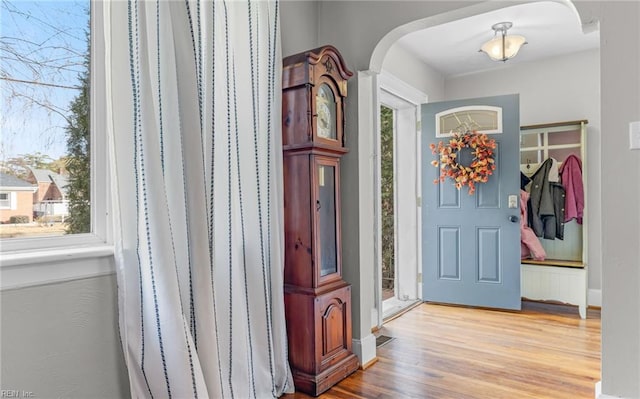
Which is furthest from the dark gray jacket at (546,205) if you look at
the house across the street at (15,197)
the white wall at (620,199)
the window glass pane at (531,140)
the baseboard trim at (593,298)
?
the house across the street at (15,197)

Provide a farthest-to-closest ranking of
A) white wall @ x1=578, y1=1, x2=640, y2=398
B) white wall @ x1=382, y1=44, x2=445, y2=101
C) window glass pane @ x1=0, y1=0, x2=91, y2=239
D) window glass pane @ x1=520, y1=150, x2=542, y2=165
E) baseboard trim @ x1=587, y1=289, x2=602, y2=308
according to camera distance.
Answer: window glass pane @ x1=520, y1=150, x2=542, y2=165 → baseboard trim @ x1=587, y1=289, x2=602, y2=308 → white wall @ x1=382, y1=44, x2=445, y2=101 → white wall @ x1=578, y1=1, x2=640, y2=398 → window glass pane @ x1=0, y1=0, x2=91, y2=239

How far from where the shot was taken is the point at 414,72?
3926 millimetres

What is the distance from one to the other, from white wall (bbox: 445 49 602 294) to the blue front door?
61cm

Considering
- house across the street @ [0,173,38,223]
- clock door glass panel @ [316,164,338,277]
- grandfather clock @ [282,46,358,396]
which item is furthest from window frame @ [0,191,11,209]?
clock door glass panel @ [316,164,338,277]

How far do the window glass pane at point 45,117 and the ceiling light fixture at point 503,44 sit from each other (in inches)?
113

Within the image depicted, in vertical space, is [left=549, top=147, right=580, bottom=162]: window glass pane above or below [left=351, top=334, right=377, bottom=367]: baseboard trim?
above

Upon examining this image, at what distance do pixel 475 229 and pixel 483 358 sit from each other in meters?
1.48

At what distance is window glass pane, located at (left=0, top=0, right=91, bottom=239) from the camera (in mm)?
1389

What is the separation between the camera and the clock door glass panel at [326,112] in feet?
7.20

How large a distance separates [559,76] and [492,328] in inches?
101

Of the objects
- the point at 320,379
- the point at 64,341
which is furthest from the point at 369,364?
the point at 64,341

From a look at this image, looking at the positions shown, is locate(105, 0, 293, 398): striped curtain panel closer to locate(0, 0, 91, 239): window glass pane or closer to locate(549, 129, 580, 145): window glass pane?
locate(0, 0, 91, 239): window glass pane

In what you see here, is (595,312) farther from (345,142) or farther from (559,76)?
(345,142)

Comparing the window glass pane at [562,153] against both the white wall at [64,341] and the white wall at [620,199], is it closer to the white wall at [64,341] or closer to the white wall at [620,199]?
the white wall at [620,199]
